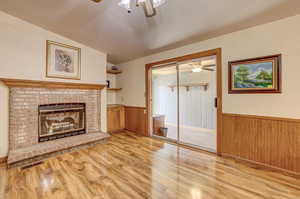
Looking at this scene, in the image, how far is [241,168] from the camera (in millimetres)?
2338

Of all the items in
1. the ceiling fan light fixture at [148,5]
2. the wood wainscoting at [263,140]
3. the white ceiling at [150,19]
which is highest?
the white ceiling at [150,19]

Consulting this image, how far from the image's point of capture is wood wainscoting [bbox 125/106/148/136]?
14.2ft

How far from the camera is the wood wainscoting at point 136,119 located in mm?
4336

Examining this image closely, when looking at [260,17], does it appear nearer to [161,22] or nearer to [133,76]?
[161,22]

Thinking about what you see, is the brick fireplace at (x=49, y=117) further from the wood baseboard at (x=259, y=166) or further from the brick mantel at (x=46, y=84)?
the wood baseboard at (x=259, y=166)

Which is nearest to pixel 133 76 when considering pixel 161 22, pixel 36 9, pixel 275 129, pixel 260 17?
pixel 161 22

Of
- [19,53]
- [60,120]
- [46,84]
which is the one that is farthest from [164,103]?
[19,53]

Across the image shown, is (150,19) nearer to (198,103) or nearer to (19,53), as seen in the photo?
(198,103)

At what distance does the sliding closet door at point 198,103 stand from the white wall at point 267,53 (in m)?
0.42

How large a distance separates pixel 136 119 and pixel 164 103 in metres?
1.07

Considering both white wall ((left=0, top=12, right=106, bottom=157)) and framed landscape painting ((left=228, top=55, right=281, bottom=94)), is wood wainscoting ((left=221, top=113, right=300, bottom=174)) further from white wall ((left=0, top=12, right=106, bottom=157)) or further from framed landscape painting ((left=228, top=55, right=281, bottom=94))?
white wall ((left=0, top=12, right=106, bottom=157))

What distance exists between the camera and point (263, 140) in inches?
92.9

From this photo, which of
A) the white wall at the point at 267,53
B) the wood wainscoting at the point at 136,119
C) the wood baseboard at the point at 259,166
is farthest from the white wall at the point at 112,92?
the wood baseboard at the point at 259,166

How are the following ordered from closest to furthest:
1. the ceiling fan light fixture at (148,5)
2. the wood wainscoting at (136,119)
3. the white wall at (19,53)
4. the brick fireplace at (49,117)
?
the ceiling fan light fixture at (148,5) → the white wall at (19,53) → the brick fireplace at (49,117) → the wood wainscoting at (136,119)
